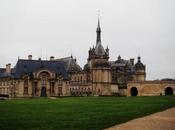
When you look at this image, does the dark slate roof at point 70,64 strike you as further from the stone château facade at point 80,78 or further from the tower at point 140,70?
the tower at point 140,70

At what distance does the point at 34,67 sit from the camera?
97562mm

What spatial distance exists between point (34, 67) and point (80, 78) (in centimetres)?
2223

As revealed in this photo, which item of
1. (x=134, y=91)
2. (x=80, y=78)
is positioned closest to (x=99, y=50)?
(x=80, y=78)

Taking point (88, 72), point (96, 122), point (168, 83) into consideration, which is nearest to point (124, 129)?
point (96, 122)

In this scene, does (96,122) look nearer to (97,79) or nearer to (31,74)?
(31,74)

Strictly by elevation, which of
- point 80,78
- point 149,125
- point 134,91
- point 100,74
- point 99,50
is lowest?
point 149,125

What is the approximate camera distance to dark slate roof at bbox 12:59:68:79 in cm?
9512

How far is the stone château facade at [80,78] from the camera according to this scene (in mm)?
95625

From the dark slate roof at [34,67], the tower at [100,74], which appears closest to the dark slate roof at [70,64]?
the tower at [100,74]

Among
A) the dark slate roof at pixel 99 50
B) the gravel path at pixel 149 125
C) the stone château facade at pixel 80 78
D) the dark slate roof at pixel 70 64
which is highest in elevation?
the dark slate roof at pixel 99 50

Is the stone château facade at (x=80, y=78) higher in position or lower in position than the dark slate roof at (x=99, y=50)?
lower

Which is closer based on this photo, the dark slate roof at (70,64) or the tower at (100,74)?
the tower at (100,74)

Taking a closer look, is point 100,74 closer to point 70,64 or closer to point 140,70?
point 70,64

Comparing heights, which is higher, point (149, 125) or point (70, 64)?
point (70, 64)
